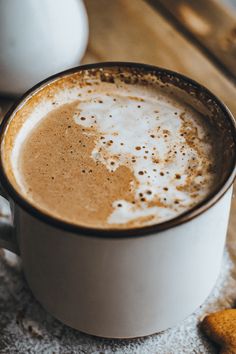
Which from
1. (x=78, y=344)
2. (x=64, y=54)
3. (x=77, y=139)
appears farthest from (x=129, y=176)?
(x=64, y=54)

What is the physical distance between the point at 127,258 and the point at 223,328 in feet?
0.72

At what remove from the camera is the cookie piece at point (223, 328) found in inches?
33.8

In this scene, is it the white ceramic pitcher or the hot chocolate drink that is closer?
the hot chocolate drink

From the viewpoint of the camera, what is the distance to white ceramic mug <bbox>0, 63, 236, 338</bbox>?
2.39 feet

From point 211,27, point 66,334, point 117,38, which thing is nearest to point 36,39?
point 117,38

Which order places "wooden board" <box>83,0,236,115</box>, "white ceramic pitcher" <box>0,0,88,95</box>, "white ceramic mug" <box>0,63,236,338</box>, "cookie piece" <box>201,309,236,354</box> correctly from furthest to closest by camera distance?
"wooden board" <box>83,0,236,115</box>, "white ceramic pitcher" <box>0,0,88,95</box>, "cookie piece" <box>201,309,236,354</box>, "white ceramic mug" <box>0,63,236,338</box>

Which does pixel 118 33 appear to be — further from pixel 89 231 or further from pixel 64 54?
pixel 89 231

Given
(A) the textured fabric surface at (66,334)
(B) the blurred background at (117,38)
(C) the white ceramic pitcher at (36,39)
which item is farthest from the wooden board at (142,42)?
(A) the textured fabric surface at (66,334)

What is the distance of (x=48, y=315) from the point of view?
933 millimetres

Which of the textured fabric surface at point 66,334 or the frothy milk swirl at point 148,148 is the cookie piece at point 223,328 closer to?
the textured fabric surface at point 66,334

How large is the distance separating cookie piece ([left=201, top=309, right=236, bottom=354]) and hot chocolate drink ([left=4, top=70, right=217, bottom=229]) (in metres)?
0.20

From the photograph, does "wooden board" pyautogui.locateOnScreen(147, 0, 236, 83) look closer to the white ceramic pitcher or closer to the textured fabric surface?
the white ceramic pitcher

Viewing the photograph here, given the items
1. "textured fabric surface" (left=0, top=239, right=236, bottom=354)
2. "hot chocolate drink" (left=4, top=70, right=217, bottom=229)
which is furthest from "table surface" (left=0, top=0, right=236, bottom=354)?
"hot chocolate drink" (left=4, top=70, right=217, bottom=229)

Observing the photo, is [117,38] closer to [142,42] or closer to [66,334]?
[142,42]
